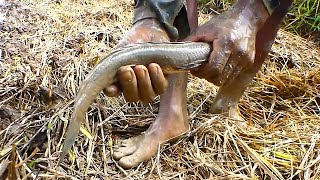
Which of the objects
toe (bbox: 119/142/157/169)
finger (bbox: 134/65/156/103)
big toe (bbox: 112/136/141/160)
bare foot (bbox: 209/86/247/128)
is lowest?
bare foot (bbox: 209/86/247/128)

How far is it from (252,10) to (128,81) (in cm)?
57

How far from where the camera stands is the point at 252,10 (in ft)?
6.14

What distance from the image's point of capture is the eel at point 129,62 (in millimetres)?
1443

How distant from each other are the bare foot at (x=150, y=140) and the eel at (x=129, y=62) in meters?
0.34

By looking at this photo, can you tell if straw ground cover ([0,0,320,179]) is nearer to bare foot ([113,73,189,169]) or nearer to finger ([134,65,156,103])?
bare foot ([113,73,189,169])

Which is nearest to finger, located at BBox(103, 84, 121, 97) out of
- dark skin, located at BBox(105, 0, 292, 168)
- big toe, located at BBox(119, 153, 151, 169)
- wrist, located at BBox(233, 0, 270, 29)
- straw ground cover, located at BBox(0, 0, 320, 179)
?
dark skin, located at BBox(105, 0, 292, 168)

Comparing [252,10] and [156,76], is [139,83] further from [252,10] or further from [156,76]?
[252,10]

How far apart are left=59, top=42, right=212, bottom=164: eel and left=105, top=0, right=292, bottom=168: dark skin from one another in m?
0.03

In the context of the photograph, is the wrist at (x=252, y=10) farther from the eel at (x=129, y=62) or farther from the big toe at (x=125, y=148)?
the big toe at (x=125, y=148)

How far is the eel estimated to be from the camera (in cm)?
144

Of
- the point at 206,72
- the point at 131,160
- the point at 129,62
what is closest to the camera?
the point at 129,62

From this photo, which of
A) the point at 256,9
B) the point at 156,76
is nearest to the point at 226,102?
the point at 256,9

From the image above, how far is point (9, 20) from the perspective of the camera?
2799 mm

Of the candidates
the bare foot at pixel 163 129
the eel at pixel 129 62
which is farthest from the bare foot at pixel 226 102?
the eel at pixel 129 62
